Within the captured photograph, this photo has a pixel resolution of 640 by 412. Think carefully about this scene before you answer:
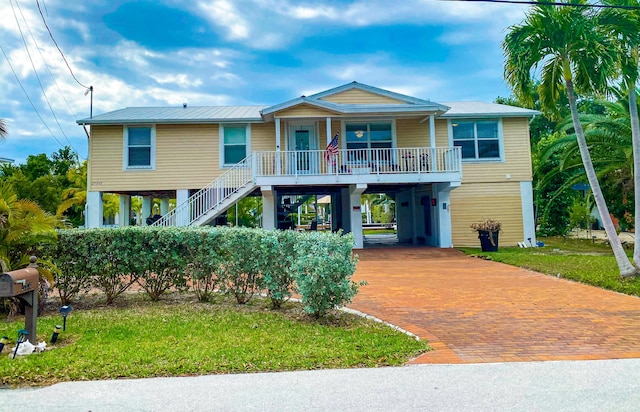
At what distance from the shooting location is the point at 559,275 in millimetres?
9141

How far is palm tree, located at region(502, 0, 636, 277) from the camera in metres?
8.22

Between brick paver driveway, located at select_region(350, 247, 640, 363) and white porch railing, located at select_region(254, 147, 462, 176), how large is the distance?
204 inches

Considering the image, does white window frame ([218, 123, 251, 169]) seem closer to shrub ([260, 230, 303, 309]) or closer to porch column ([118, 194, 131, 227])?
porch column ([118, 194, 131, 227])

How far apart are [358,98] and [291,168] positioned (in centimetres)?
425

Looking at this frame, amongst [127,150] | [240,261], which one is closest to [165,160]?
[127,150]

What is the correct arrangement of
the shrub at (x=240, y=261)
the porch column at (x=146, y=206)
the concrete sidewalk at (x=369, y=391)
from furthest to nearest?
1. the porch column at (x=146, y=206)
2. the shrub at (x=240, y=261)
3. the concrete sidewalk at (x=369, y=391)

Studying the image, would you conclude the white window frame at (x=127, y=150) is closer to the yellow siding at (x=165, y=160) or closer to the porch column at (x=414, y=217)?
the yellow siding at (x=165, y=160)

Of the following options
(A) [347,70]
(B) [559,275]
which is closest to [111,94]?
(A) [347,70]

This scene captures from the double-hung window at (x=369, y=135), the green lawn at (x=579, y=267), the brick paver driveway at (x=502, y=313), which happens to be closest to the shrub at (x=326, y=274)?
the brick paver driveway at (x=502, y=313)

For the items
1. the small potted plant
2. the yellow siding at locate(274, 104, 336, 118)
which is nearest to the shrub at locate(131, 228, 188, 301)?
the yellow siding at locate(274, 104, 336, 118)

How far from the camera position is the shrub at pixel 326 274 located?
5.21 m

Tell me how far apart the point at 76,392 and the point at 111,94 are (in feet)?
66.9

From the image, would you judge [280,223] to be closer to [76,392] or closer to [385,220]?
[76,392]

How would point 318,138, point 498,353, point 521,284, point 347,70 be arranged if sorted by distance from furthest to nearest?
1. point 347,70
2. point 318,138
3. point 521,284
4. point 498,353
